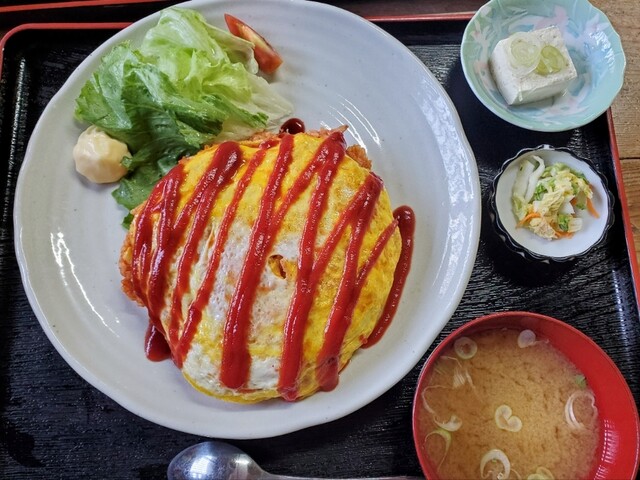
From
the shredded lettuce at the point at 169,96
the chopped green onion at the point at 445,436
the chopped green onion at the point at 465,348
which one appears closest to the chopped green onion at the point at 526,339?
the chopped green onion at the point at 465,348

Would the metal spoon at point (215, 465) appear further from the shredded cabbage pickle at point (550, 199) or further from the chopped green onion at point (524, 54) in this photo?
the chopped green onion at point (524, 54)

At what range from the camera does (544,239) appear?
286cm

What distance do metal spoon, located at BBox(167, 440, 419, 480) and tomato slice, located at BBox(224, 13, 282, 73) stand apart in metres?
2.02

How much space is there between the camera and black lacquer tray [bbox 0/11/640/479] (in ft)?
8.70

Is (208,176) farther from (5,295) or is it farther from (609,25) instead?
(609,25)

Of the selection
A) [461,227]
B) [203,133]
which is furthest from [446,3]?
[203,133]

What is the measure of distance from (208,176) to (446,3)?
1.95 meters

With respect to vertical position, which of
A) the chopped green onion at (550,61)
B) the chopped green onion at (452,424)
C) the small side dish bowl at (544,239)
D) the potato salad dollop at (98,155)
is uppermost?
the chopped green onion at (550,61)

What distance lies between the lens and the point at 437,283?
281 cm

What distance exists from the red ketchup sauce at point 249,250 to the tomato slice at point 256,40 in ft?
2.21

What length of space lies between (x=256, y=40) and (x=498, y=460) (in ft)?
7.95

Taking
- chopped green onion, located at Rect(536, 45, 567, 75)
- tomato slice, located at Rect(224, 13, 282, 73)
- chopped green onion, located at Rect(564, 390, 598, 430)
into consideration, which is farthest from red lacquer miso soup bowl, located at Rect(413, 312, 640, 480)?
tomato slice, located at Rect(224, 13, 282, 73)

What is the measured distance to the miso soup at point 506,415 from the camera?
2.44 metres

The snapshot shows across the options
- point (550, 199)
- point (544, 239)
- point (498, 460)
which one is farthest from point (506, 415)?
point (550, 199)
